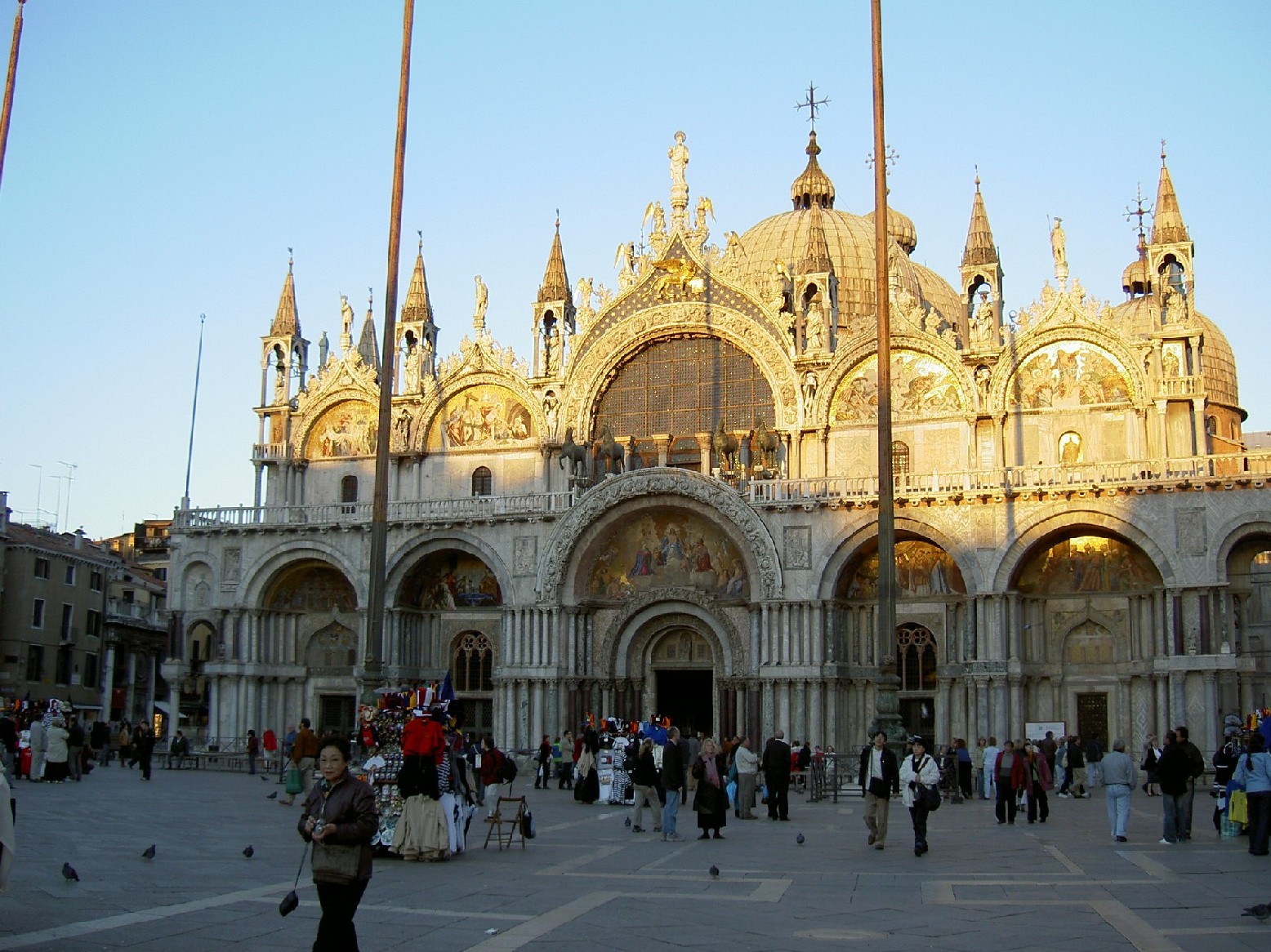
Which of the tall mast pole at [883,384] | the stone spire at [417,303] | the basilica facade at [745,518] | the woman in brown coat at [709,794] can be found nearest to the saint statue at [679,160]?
the basilica facade at [745,518]

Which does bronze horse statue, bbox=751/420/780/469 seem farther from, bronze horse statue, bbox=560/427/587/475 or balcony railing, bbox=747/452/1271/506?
bronze horse statue, bbox=560/427/587/475

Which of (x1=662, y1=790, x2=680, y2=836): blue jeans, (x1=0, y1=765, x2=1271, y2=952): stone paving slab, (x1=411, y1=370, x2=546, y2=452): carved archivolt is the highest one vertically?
(x1=411, y1=370, x2=546, y2=452): carved archivolt

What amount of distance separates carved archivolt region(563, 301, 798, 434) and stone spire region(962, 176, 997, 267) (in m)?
6.35

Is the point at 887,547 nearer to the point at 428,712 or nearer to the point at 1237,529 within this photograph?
the point at 428,712

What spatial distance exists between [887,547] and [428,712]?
1105cm

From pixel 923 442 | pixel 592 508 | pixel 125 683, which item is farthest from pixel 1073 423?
pixel 125 683

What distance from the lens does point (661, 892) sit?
15.8 metres

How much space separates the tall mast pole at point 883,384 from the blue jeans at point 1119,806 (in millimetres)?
5781

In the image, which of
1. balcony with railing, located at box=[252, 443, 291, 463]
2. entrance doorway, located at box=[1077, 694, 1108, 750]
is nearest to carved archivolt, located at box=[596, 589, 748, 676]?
entrance doorway, located at box=[1077, 694, 1108, 750]

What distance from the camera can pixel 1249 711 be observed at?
39281mm

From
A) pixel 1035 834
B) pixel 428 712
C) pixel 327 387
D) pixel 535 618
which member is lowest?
pixel 1035 834

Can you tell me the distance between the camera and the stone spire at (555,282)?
48875mm

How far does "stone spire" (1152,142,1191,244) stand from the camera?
4291 cm

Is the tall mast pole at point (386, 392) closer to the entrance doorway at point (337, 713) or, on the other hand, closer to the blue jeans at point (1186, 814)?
the blue jeans at point (1186, 814)
